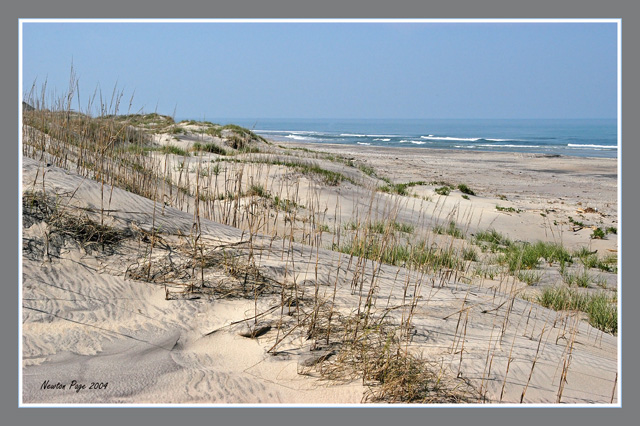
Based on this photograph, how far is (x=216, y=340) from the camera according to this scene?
3.20m

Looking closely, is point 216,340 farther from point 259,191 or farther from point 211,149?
point 211,149

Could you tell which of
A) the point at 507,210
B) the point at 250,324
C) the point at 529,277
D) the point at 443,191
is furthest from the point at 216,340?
the point at 443,191

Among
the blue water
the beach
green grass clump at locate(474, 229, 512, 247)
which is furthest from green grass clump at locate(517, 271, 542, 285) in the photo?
the blue water

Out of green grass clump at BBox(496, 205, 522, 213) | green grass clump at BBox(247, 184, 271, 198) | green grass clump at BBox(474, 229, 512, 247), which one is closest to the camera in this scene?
green grass clump at BBox(247, 184, 271, 198)

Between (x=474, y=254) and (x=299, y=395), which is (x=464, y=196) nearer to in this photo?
(x=474, y=254)

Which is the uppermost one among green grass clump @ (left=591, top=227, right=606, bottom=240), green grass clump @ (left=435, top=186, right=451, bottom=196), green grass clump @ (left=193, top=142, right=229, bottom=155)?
green grass clump @ (left=193, top=142, right=229, bottom=155)

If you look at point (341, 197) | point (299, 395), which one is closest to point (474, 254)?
point (341, 197)

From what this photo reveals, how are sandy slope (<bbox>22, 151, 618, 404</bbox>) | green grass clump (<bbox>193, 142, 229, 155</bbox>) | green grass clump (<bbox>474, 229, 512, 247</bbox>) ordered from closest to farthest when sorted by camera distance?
sandy slope (<bbox>22, 151, 618, 404</bbox>) → green grass clump (<bbox>474, 229, 512, 247</bbox>) → green grass clump (<bbox>193, 142, 229, 155</bbox>)

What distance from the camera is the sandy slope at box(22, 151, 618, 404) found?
2.75 metres

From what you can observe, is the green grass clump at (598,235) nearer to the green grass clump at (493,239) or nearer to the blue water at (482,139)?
the green grass clump at (493,239)

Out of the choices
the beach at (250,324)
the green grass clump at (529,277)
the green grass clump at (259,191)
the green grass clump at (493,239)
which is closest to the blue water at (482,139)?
the green grass clump at (259,191)

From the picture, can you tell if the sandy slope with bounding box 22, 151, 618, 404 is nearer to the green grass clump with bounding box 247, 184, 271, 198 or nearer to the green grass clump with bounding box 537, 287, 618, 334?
the green grass clump with bounding box 537, 287, 618, 334

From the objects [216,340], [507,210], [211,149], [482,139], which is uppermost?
[482,139]

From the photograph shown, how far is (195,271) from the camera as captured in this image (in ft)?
12.7
